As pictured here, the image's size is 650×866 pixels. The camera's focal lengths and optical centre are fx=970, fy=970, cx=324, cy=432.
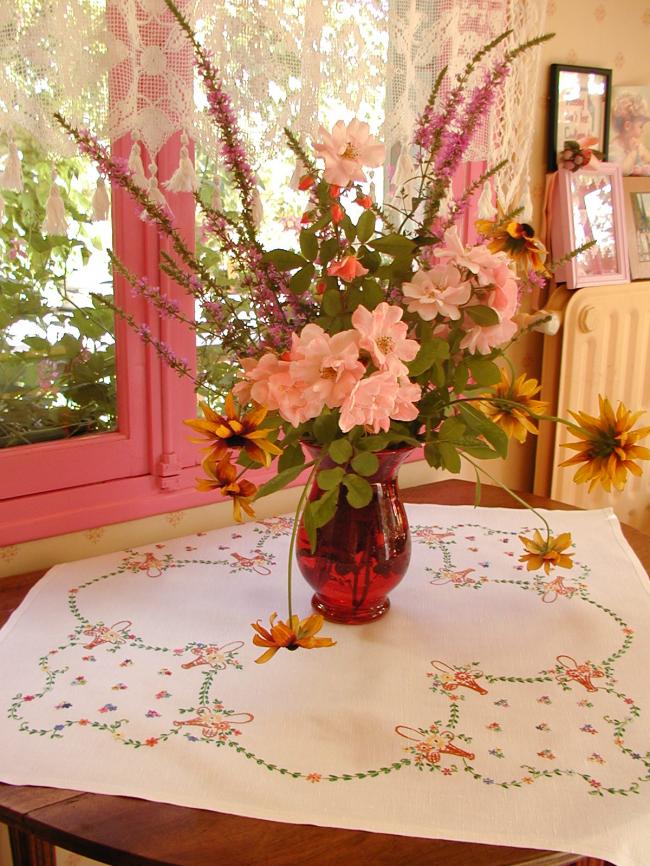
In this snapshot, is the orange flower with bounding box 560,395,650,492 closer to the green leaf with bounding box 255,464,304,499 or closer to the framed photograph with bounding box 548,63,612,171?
the green leaf with bounding box 255,464,304,499

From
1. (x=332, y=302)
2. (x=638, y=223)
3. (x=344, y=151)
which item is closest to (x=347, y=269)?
(x=332, y=302)

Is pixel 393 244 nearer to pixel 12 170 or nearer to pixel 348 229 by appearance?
pixel 348 229

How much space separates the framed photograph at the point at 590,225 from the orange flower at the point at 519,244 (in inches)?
36.6

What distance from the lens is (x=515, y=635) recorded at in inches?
50.1

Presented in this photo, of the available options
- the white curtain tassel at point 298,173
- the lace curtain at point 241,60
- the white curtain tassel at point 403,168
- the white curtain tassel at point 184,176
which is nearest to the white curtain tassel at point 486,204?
the lace curtain at point 241,60

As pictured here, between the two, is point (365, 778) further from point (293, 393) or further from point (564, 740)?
point (293, 393)

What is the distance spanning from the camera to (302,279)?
1119 millimetres

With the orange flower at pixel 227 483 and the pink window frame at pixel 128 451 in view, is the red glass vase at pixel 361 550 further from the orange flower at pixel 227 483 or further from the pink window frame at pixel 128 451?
the pink window frame at pixel 128 451

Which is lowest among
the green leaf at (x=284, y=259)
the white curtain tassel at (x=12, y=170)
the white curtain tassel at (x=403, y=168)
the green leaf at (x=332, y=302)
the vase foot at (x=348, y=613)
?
the vase foot at (x=348, y=613)

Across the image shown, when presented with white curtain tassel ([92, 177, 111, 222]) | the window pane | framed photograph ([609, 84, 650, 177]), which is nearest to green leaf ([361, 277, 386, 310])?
white curtain tassel ([92, 177, 111, 222])

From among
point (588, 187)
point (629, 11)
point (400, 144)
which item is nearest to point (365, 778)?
point (400, 144)

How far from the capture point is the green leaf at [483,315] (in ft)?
3.58

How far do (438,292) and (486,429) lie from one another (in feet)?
0.61

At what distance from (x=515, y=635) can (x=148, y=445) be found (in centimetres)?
67
